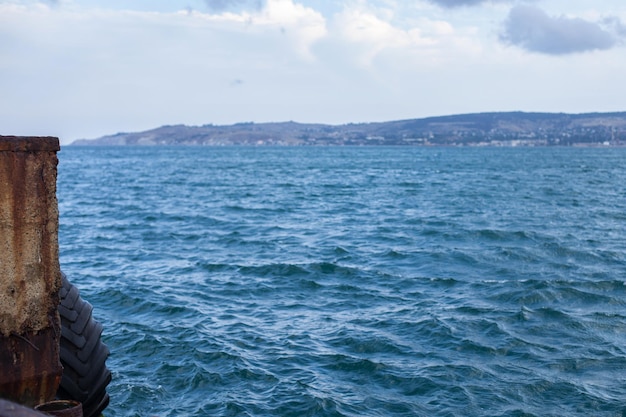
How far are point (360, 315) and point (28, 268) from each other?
30.9 ft

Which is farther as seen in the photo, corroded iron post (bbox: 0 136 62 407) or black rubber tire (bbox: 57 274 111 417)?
black rubber tire (bbox: 57 274 111 417)

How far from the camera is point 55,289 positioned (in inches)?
231

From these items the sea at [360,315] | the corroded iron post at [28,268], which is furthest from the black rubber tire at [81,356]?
the sea at [360,315]

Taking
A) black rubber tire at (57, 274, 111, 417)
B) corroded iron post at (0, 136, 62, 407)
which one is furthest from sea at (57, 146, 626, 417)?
corroded iron post at (0, 136, 62, 407)

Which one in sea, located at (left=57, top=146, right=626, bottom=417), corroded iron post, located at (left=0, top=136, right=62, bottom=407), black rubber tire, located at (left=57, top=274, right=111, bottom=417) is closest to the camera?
corroded iron post, located at (left=0, top=136, right=62, bottom=407)

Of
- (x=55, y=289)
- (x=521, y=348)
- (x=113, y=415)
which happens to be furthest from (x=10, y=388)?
(x=521, y=348)

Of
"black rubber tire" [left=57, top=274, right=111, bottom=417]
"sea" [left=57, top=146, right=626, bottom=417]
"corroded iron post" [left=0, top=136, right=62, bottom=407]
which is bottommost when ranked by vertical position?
"sea" [left=57, top=146, right=626, bottom=417]

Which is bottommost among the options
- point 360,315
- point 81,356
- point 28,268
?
point 360,315

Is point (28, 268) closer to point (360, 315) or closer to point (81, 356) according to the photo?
point (81, 356)

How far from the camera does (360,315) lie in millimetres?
14352

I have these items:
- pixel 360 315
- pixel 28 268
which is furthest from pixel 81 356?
pixel 360 315

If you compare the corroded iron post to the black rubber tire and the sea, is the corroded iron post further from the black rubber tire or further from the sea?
the sea

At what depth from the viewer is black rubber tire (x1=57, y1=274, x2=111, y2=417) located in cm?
680

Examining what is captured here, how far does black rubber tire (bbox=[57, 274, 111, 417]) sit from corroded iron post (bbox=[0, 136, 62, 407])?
899 mm
